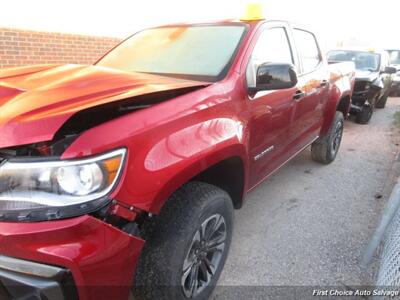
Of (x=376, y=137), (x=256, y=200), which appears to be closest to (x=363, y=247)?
(x=256, y=200)

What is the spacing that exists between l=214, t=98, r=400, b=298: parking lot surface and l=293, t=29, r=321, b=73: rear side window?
1366 millimetres

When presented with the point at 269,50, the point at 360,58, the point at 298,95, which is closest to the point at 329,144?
the point at 298,95

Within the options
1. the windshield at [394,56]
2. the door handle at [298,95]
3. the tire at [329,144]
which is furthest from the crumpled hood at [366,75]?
the windshield at [394,56]

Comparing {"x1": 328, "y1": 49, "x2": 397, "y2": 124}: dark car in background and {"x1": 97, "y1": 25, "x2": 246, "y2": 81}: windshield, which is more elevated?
{"x1": 97, "y1": 25, "x2": 246, "y2": 81}: windshield

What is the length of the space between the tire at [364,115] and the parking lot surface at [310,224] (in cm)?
237

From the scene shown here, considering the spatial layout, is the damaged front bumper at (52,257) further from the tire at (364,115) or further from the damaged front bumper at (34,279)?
the tire at (364,115)

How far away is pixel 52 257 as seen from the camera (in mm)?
1482

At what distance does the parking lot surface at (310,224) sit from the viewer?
2.77 m

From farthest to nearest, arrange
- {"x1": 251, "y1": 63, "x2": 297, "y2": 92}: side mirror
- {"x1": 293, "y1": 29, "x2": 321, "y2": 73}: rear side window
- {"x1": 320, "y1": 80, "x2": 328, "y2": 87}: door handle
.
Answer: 1. {"x1": 320, "y1": 80, "x2": 328, "y2": 87}: door handle
2. {"x1": 293, "y1": 29, "x2": 321, "y2": 73}: rear side window
3. {"x1": 251, "y1": 63, "x2": 297, "y2": 92}: side mirror

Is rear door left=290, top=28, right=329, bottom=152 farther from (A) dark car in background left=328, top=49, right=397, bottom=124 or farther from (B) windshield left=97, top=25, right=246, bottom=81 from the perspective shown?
(A) dark car in background left=328, top=49, right=397, bottom=124

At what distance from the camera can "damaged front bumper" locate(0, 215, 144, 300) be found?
1481 mm

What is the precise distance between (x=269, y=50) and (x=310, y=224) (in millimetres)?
1611

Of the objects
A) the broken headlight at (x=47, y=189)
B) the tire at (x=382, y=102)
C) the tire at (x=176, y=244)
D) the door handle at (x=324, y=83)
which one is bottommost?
the tire at (x=382, y=102)

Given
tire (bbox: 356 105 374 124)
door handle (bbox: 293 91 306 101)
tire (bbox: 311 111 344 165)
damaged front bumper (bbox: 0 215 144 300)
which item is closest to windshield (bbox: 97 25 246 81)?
door handle (bbox: 293 91 306 101)
